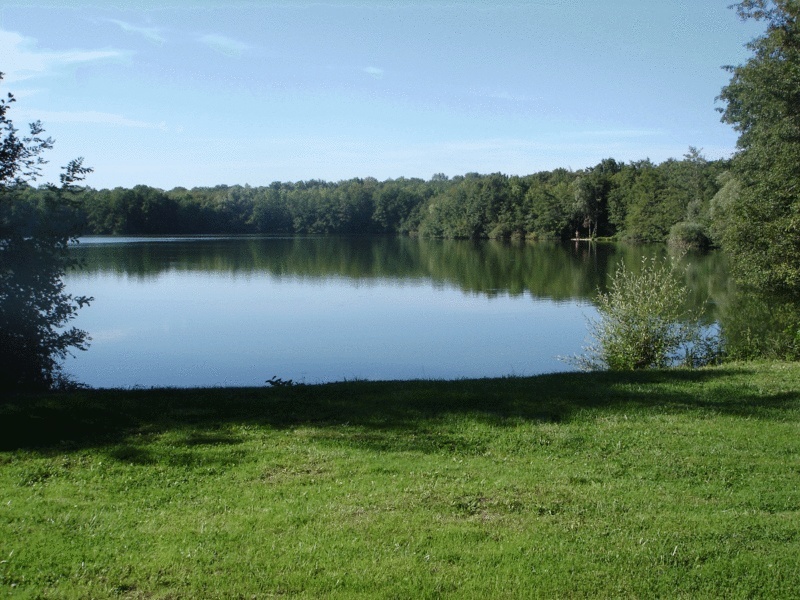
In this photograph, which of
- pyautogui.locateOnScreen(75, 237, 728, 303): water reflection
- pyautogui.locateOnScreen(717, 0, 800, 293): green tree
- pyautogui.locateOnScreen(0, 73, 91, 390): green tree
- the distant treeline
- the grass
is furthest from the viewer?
the distant treeline

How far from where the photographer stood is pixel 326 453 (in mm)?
7086

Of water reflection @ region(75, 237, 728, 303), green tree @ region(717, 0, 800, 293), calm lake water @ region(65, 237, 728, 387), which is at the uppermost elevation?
green tree @ region(717, 0, 800, 293)

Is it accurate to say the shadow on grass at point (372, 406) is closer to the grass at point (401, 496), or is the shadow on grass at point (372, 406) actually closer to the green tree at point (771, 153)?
A: the grass at point (401, 496)

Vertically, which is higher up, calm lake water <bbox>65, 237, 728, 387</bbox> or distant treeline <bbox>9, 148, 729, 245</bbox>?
distant treeline <bbox>9, 148, 729, 245</bbox>

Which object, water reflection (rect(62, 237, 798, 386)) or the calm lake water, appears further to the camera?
water reflection (rect(62, 237, 798, 386))

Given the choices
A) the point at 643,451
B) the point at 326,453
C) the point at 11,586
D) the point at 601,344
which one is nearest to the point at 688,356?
the point at 601,344

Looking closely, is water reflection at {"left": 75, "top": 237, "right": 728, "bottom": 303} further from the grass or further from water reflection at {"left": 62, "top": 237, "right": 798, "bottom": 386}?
the grass

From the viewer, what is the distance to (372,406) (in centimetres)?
925

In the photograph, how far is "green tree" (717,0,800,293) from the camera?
25.1 m

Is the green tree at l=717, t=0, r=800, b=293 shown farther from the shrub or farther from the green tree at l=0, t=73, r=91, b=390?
the green tree at l=0, t=73, r=91, b=390

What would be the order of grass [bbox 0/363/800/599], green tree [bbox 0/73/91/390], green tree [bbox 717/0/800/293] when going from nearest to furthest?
grass [bbox 0/363/800/599]
green tree [bbox 0/73/91/390]
green tree [bbox 717/0/800/293]

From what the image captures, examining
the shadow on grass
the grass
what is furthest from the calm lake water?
the grass

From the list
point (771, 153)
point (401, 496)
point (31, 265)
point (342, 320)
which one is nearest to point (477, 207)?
point (771, 153)

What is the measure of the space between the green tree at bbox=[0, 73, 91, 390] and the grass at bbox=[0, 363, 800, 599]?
20.9 feet
